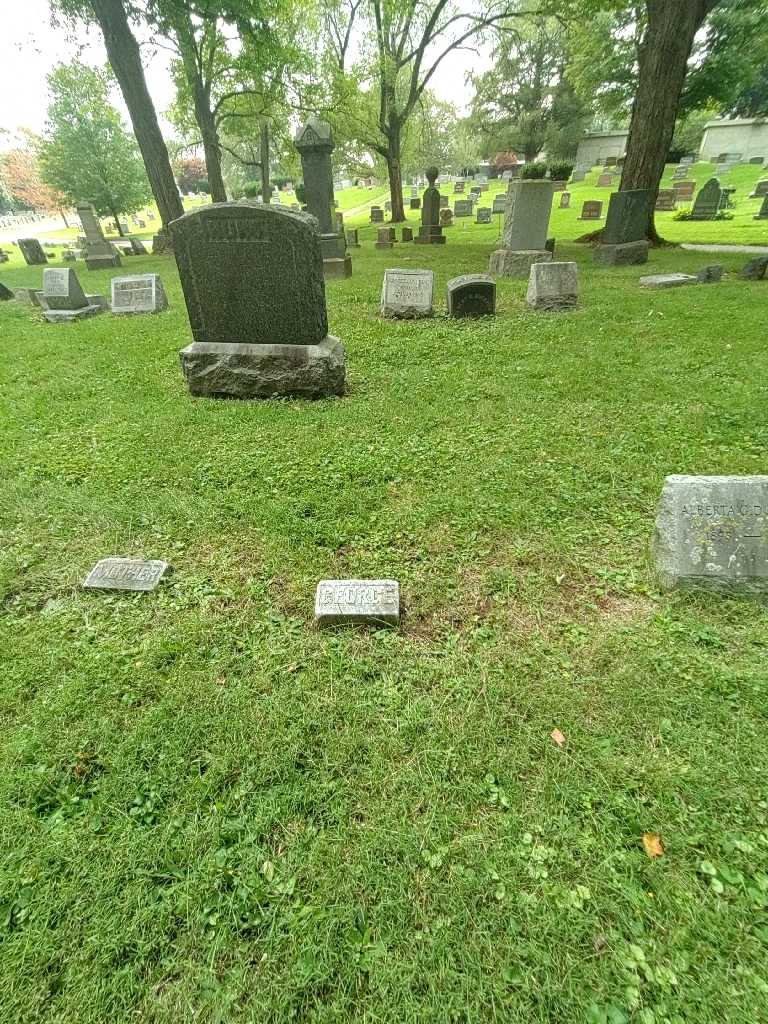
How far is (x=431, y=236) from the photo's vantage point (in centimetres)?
1731

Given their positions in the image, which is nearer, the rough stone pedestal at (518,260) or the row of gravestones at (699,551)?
the row of gravestones at (699,551)

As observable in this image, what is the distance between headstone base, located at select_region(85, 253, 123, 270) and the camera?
648 inches

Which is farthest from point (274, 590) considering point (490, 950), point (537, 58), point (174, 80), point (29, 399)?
point (537, 58)

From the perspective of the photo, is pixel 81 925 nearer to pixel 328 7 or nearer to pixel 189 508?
pixel 189 508

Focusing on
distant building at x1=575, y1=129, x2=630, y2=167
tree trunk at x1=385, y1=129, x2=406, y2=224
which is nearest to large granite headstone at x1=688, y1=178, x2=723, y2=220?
tree trunk at x1=385, y1=129, x2=406, y2=224

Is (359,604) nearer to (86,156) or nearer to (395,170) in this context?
(395,170)

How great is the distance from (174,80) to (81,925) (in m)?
25.3

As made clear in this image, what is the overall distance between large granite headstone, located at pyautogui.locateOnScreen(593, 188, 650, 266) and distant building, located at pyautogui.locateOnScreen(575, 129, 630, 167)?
32.9m

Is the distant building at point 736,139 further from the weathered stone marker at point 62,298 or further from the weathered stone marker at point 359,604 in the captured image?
the weathered stone marker at point 359,604

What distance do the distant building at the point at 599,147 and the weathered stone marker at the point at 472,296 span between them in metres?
38.7

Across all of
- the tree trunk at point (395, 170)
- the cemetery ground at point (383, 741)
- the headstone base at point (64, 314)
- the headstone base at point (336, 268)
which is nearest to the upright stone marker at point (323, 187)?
the headstone base at point (336, 268)

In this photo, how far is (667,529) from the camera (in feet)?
8.43

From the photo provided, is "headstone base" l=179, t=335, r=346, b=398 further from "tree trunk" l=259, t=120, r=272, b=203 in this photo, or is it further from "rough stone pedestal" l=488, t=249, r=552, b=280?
"tree trunk" l=259, t=120, r=272, b=203

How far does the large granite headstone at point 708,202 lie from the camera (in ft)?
58.2
